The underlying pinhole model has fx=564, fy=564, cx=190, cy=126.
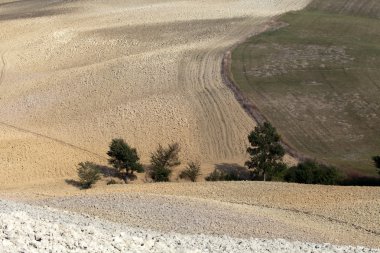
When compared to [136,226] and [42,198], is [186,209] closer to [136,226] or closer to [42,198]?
[136,226]

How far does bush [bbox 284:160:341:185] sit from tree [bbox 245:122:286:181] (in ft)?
6.14

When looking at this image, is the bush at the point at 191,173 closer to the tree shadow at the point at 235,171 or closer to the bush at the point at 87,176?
the tree shadow at the point at 235,171

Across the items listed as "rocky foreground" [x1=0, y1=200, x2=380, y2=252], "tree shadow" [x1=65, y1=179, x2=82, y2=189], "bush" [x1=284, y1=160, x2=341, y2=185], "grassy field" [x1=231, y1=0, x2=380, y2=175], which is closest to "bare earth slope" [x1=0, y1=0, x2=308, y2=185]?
"tree shadow" [x1=65, y1=179, x2=82, y2=189]

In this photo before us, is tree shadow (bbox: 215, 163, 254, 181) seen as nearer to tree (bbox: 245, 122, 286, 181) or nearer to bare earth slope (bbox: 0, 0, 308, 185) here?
tree (bbox: 245, 122, 286, 181)

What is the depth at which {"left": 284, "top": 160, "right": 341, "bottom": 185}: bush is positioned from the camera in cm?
3497

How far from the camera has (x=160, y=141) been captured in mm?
45344

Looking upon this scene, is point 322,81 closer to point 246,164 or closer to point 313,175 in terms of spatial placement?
point 246,164

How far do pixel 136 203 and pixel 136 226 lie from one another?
3.35 m

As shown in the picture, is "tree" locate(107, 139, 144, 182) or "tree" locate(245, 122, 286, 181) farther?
"tree" locate(107, 139, 144, 182)

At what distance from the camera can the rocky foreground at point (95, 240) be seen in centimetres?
1579

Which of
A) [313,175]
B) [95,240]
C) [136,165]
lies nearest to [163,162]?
[136,165]

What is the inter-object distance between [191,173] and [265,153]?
17.5 ft

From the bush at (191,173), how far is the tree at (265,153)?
140 inches

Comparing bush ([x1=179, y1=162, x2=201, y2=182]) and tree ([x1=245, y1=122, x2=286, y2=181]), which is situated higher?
tree ([x1=245, y1=122, x2=286, y2=181])
